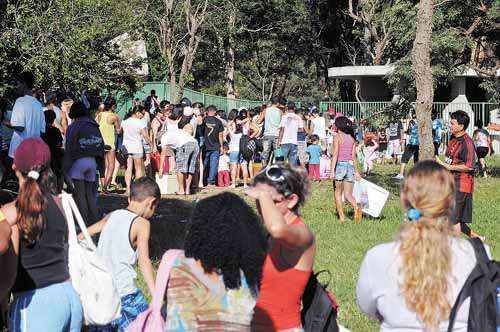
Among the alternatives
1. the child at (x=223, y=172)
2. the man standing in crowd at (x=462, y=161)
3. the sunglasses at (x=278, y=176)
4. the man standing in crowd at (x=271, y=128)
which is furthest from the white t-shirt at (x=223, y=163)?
the sunglasses at (x=278, y=176)

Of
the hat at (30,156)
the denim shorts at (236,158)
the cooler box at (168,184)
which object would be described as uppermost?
the hat at (30,156)

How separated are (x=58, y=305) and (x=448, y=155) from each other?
745 cm

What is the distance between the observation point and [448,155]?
11242 millimetres

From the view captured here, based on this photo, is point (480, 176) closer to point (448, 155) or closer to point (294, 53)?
point (448, 155)

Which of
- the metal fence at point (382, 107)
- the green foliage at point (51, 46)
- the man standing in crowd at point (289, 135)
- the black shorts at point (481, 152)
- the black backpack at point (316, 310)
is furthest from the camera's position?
the metal fence at point (382, 107)

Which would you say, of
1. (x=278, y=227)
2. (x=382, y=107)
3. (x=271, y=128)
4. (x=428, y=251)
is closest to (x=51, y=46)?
(x=271, y=128)

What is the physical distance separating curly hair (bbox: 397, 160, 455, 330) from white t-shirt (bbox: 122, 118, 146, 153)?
13639mm

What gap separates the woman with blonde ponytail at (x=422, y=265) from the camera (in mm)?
3707

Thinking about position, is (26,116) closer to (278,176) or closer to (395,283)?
(278,176)

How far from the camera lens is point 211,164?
1917 cm

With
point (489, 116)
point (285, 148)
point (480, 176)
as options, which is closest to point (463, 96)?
point (489, 116)

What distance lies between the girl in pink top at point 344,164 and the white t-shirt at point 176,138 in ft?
13.1

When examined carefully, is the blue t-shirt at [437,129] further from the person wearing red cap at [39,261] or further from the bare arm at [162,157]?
the person wearing red cap at [39,261]

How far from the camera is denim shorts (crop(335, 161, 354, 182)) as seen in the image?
46.9ft
